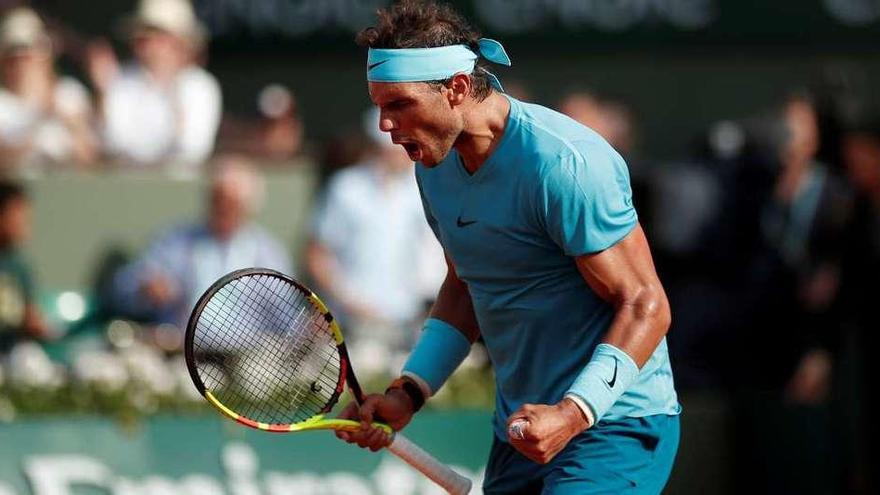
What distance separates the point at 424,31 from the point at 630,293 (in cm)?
88

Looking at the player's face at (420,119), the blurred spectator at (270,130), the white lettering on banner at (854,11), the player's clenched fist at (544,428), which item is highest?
the player's face at (420,119)

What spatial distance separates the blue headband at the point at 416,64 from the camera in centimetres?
464

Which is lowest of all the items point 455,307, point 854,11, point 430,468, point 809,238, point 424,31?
point 809,238

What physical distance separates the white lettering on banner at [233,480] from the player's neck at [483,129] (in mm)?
3454

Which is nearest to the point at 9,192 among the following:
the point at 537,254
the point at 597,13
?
the point at 597,13

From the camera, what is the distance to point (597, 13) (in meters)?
10.7

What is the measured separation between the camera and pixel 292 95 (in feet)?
36.1

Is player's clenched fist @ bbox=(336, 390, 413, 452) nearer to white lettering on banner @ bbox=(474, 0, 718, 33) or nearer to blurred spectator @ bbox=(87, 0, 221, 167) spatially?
blurred spectator @ bbox=(87, 0, 221, 167)

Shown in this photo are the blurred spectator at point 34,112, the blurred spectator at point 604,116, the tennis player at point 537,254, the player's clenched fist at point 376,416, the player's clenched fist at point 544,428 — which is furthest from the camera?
the blurred spectator at point 604,116

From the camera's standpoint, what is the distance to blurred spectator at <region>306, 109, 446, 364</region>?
925 cm

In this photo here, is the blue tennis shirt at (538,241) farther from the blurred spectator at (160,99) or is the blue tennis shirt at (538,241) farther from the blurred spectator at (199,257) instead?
the blurred spectator at (160,99)

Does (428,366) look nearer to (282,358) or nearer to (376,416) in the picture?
(376,416)

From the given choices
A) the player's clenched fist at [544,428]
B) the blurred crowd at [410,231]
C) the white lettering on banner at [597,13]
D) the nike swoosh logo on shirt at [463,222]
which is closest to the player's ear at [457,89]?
the nike swoosh logo on shirt at [463,222]

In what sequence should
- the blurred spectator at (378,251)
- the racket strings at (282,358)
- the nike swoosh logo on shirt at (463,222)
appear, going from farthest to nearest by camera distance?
the blurred spectator at (378,251)
the racket strings at (282,358)
the nike swoosh logo on shirt at (463,222)
